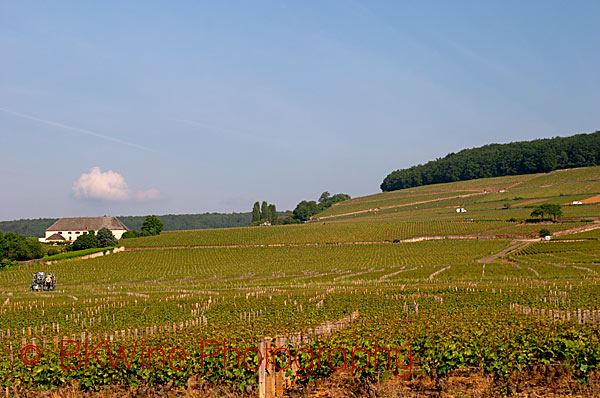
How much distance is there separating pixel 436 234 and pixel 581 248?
35.4 meters

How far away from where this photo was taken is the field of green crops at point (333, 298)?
14727mm

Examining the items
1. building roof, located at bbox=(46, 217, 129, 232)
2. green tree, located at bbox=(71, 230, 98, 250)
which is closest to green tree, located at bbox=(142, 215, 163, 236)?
building roof, located at bbox=(46, 217, 129, 232)

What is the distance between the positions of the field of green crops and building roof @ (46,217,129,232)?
157ft

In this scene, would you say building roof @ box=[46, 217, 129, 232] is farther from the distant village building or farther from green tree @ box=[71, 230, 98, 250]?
green tree @ box=[71, 230, 98, 250]

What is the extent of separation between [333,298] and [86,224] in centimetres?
15974

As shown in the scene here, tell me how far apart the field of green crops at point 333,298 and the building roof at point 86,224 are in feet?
157

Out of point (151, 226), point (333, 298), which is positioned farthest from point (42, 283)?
point (151, 226)

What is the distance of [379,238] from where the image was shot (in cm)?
11581

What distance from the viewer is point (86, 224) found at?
182m

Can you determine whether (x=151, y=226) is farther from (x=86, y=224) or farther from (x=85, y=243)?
(x=85, y=243)

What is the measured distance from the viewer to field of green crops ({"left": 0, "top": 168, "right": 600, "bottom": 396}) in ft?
48.3

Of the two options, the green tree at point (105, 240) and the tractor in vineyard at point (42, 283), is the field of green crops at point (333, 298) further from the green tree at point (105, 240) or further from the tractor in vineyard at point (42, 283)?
the green tree at point (105, 240)

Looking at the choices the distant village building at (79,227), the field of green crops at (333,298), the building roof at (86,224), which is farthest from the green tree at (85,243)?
the building roof at (86,224)

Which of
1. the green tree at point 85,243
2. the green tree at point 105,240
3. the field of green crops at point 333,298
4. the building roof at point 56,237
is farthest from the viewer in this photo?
the building roof at point 56,237
